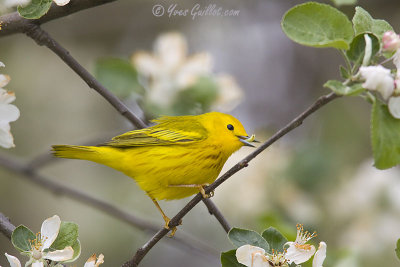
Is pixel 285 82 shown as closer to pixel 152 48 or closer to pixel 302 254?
pixel 152 48

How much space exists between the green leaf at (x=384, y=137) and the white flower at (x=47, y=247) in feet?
3.24

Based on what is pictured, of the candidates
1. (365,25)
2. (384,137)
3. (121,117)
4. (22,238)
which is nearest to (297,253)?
(384,137)

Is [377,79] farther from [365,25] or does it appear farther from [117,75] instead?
[117,75]

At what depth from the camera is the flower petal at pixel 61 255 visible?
5.71ft

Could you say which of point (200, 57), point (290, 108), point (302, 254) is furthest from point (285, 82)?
point (302, 254)

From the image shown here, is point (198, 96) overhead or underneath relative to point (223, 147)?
overhead

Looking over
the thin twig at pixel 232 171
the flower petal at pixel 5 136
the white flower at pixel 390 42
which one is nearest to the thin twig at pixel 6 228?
the flower petal at pixel 5 136

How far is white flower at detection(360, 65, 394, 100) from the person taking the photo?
59.6 inches

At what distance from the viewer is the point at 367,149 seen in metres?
6.29

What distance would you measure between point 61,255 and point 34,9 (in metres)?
0.85

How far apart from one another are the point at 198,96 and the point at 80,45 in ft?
12.5

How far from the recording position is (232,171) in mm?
1730
